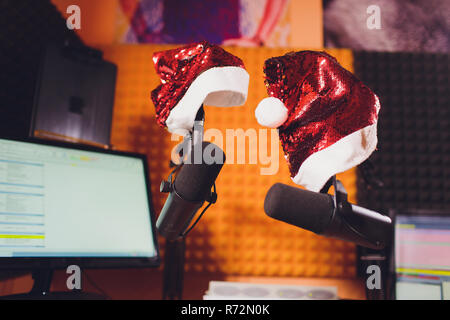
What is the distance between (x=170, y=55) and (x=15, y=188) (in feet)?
1.62

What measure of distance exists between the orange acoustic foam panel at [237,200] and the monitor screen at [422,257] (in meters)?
0.22

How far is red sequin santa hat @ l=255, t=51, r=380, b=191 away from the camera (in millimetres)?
416

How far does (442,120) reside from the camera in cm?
116

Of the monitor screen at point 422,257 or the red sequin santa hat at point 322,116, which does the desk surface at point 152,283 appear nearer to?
the monitor screen at point 422,257

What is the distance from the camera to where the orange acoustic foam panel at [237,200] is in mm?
1103

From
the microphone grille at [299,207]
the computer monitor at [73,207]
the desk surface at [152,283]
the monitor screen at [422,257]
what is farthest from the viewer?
the desk surface at [152,283]

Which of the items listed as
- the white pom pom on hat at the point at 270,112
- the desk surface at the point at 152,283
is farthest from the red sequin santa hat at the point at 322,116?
the desk surface at the point at 152,283

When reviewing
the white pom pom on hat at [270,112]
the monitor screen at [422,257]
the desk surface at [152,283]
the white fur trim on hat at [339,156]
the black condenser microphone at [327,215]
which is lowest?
the desk surface at [152,283]

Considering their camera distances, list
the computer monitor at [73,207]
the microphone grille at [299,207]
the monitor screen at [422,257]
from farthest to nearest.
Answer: the monitor screen at [422,257], the computer monitor at [73,207], the microphone grille at [299,207]

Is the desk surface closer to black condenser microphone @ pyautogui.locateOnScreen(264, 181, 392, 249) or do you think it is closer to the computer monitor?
the computer monitor

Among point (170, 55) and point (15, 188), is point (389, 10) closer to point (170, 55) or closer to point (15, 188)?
point (170, 55)

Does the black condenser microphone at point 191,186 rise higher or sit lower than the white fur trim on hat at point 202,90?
lower

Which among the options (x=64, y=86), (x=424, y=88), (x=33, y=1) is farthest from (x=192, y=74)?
(x=424, y=88)

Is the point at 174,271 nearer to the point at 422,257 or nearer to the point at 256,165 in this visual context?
the point at 256,165
